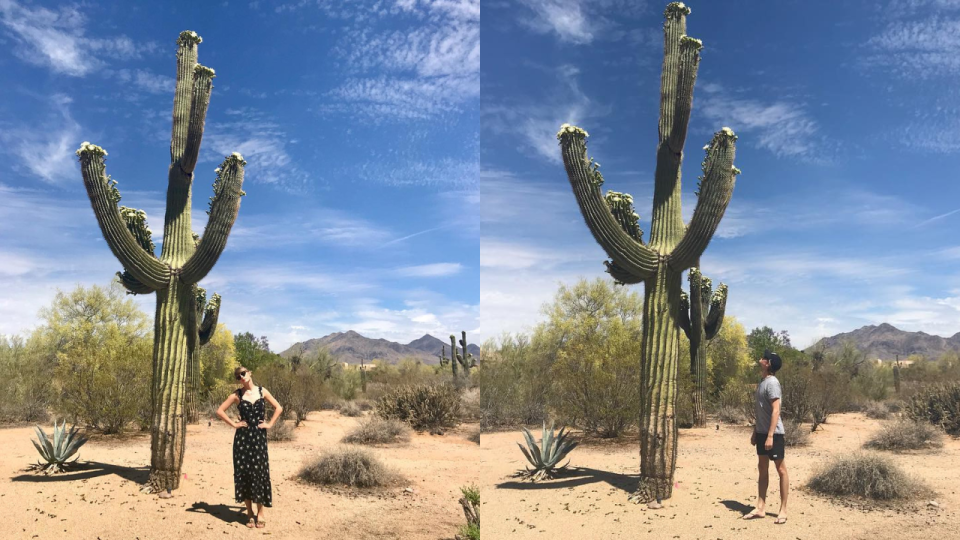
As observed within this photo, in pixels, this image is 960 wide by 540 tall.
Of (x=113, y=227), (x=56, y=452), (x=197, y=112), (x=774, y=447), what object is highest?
(x=197, y=112)

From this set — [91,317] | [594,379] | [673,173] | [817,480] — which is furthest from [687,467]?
[91,317]

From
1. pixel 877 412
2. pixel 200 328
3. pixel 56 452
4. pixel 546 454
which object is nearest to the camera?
pixel 56 452

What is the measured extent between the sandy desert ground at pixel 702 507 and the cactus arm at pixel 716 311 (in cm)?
563

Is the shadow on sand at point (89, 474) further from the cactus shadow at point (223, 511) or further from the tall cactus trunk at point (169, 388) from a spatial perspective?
the cactus shadow at point (223, 511)

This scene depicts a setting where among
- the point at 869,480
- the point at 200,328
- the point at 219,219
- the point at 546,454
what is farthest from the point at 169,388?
the point at 200,328

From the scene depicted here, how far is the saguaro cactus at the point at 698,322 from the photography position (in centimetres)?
1575

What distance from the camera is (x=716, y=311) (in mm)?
16594

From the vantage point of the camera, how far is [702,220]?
24.7ft

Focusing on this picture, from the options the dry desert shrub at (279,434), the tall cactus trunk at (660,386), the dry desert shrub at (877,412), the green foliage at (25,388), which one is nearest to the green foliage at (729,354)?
the dry desert shrub at (877,412)

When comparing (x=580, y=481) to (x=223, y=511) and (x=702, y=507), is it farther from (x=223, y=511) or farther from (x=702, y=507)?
(x=223, y=511)

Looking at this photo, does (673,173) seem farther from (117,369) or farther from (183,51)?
(117,369)

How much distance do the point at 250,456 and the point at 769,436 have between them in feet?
18.6

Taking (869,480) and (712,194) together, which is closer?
(712,194)

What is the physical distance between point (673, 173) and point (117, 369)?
42.0ft
